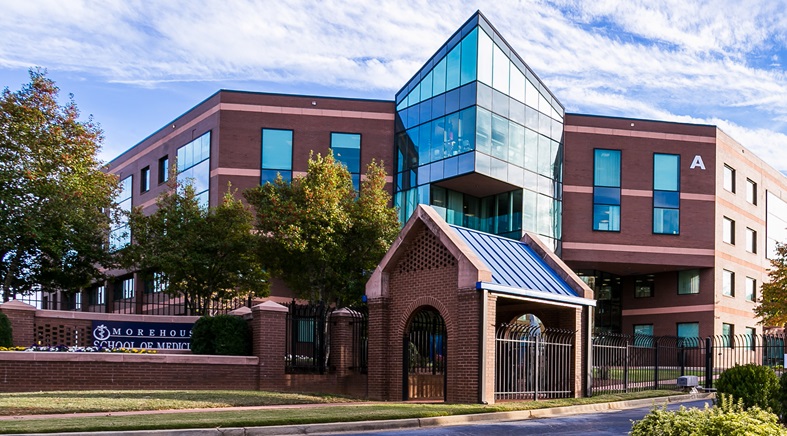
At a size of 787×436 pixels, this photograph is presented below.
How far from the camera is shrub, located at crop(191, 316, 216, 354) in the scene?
23.3m

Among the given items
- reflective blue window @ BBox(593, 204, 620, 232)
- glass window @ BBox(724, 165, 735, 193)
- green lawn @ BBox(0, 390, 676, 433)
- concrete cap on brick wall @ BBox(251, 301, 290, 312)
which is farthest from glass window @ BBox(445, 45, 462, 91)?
green lawn @ BBox(0, 390, 676, 433)

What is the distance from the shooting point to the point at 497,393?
20.2m

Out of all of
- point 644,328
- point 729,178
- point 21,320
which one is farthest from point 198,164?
point 729,178

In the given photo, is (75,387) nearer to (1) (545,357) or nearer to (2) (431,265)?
(2) (431,265)

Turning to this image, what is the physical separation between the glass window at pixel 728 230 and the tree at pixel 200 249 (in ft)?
95.8

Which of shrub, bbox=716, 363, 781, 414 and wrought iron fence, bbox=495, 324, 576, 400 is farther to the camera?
wrought iron fence, bbox=495, 324, 576, 400

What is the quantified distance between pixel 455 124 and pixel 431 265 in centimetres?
2055

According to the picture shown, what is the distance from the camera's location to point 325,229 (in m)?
28.5

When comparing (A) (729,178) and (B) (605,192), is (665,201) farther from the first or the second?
(A) (729,178)

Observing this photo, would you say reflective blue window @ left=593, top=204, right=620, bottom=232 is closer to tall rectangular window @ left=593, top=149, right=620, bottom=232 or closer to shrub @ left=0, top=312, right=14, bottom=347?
tall rectangular window @ left=593, top=149, right=620, bottom=232

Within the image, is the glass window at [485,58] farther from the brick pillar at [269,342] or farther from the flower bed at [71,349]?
the flower bed at [71,349]

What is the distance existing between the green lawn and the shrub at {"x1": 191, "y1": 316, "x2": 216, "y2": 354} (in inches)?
129

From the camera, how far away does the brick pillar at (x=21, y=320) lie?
72.8 feet

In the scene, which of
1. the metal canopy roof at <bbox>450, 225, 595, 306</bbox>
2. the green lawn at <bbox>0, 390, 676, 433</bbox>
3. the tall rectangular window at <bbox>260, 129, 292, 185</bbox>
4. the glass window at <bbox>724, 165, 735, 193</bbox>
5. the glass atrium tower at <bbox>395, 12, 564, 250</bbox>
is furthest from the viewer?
the glass window at <bbox>724, 165, 735, 193</bbox>
